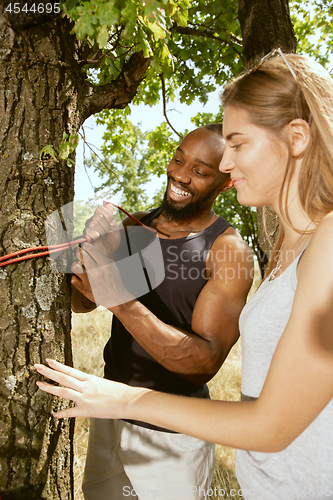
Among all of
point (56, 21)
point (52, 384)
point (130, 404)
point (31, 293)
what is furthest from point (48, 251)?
point (56, 21)

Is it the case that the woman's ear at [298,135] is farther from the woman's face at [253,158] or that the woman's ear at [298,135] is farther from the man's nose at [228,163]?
the man's nose at [228,163]

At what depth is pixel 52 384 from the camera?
4.28 ft

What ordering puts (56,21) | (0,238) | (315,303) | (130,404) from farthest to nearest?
(56,21) → (0,238) → (130,404) → (315,303)

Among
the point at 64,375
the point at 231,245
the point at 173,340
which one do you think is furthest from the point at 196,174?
the point at 64,375

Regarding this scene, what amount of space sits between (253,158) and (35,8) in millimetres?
1006

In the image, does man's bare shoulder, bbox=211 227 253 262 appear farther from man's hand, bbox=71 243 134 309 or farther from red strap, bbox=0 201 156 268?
red strap, bbox=0 201 156 268

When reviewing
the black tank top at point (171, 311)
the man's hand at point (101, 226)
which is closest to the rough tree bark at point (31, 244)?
the man's hand at point (101, 226)

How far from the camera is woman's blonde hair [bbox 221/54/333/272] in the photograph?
110 centimetres

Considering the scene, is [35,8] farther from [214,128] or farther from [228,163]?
[214,128]

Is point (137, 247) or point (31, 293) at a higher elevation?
point (137, 247)

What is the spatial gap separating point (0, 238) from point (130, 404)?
0.76 metres

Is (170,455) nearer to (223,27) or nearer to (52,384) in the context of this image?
(52,384)

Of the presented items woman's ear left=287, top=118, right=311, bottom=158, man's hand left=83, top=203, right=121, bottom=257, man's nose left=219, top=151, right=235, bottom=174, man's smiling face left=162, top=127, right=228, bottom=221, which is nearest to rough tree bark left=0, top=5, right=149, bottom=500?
man's hand left=83, top=203, right=121, bottom=257

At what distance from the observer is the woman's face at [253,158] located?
122 centimetres
